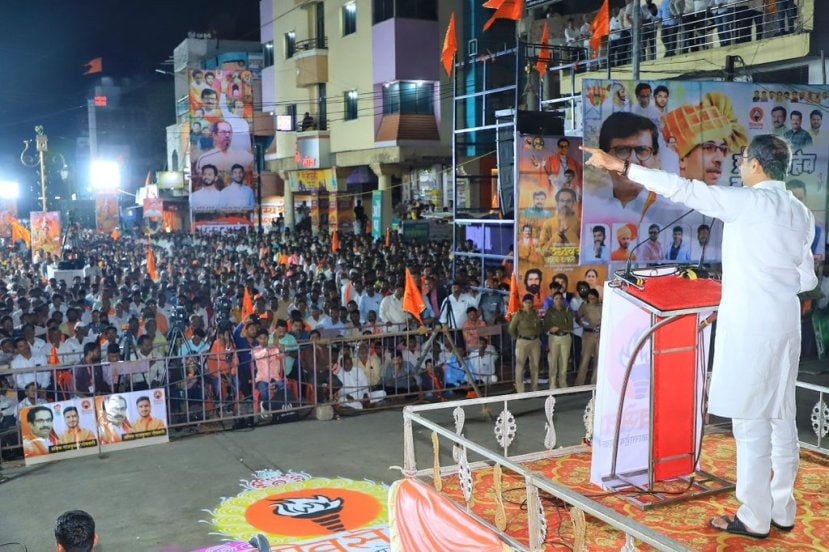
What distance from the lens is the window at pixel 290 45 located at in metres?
33.6

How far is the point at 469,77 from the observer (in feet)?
87.7

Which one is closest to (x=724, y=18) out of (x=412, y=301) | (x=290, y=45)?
(x=412, y=301)

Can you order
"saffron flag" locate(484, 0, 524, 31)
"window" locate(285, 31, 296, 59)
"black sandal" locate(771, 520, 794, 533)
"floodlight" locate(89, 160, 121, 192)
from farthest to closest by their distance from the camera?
"floodlight" locate(89, 160, 121, 192)
"window" locate(285, 31, 296, 59)
"saffron flag" locate(484, 0, 524, 31)
"black sandal" locate(771, 520, 794, 533)

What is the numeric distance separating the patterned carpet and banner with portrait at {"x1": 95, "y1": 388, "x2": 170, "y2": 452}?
14.3 ft

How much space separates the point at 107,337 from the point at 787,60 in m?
13.2

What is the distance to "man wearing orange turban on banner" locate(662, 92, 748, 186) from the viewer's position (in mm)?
11367

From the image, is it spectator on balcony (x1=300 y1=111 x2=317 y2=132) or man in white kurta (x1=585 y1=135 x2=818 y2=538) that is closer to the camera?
man in white kurta (x1=585 y1=135 x2=818 y2=538)

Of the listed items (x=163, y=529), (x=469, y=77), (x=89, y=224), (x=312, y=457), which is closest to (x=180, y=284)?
(x=312, y=457)

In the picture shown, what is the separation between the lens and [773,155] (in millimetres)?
4348

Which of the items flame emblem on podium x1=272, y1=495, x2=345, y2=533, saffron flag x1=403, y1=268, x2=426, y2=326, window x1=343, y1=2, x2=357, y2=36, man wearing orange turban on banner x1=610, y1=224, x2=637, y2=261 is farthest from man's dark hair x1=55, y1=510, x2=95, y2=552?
window x1=343, y1=2, x2=357, y2=36

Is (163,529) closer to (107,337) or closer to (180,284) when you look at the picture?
(107,337)

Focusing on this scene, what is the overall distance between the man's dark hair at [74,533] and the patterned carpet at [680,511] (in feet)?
8.65

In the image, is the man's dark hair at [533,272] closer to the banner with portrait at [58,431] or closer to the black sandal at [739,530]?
the banner with portrait at [58,431]

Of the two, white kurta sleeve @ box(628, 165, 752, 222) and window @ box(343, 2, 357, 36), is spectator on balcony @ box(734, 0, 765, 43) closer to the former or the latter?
white kurta sleeve @ box(628, 165, 752, 222)
